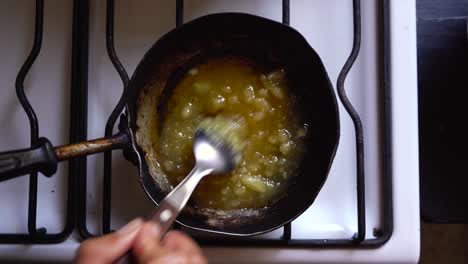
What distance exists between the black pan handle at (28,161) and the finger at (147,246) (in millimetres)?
100

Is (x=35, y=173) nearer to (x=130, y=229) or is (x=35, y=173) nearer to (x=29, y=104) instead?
(x=29, y=104)

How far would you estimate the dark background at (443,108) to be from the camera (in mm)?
669

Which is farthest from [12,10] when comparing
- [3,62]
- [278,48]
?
[278,48]

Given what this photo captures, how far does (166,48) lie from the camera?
0.56 m

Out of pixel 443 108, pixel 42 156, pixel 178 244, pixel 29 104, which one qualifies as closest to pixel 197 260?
pixel 178 244

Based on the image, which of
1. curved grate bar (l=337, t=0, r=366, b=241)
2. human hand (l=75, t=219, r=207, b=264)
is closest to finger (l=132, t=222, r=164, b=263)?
human hand (l=75, t=219, r=207, b=264)

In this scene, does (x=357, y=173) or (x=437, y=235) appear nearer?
(x=357, y=173)

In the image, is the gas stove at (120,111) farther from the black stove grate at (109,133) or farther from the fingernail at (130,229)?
the fingernail at (130,229)

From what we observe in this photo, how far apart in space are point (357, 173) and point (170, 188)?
0.19 m

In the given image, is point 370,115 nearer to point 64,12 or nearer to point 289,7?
point 289,7

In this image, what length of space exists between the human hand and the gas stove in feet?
0.47

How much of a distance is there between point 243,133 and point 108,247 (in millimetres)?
206

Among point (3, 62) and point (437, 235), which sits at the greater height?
point (3, 62)

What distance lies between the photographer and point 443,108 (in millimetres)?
674
